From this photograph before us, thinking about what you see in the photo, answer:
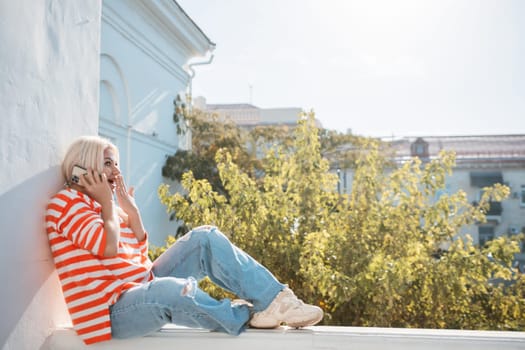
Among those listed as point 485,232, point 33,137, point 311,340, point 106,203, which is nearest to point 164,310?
point 106,203

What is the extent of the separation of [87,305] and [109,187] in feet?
1.56

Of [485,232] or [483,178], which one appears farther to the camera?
[485,232]

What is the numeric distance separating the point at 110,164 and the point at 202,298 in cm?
71

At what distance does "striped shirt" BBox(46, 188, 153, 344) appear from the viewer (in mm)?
2100

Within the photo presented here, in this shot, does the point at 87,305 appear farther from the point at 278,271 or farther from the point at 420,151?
the point at 420,151

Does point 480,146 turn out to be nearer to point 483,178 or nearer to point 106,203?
point 483,178

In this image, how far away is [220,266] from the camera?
230cm

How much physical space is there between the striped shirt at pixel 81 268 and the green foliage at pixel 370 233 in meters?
1.80

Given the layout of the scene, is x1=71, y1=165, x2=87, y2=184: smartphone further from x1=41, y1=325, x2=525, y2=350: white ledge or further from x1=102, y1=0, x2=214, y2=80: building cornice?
x1=102, y1=0, x2=214, y2=80: building cornice

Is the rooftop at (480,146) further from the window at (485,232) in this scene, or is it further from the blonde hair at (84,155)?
the blonde hair at (84,155)

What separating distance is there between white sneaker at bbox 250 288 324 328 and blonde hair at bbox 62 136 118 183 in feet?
2.95

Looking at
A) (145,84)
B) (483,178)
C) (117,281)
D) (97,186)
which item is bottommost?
(117,281)

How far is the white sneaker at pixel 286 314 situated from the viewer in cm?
218

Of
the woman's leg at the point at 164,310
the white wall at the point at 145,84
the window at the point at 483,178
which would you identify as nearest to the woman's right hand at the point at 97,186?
the woman's leg at the point at 164,310
